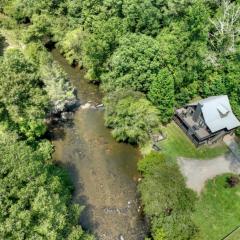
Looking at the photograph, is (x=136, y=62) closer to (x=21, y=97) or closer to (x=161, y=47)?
(x=161, y=47)

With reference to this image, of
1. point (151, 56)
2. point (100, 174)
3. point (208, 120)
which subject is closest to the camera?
point (100, 174)

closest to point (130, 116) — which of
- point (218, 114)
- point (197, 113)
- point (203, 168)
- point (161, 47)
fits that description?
point (197, 113)

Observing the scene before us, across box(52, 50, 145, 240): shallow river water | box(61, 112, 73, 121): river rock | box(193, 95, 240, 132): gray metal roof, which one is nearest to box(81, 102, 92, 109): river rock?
box(52, 50, 145, 240): shallow river water

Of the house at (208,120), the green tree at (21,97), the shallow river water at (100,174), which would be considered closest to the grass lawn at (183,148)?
the house at (208,120)

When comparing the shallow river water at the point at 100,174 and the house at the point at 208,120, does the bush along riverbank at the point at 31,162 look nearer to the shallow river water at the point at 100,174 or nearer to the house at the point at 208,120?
the shallow river water at the point at 100,174

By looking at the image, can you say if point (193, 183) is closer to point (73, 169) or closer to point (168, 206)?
point (168, 206)

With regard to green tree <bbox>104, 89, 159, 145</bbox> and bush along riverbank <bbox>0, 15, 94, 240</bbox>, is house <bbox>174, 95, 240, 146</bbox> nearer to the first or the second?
green tree <bbox>104, 89, 159, 145</bbox>
